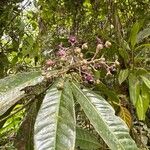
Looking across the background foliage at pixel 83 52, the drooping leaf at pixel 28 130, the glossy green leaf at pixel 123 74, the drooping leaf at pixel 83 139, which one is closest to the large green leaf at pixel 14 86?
the background foliage at pixel 83 52

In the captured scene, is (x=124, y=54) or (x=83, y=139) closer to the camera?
(x=83, y=139)

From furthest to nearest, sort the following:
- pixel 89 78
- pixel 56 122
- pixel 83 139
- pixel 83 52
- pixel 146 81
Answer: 1. pixel 83 52
2. pixel 146 81
3. pixel 83 139
4. pixel 89 78
5. pixel 56 122

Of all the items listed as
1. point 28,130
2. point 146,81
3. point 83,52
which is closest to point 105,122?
point 28,130

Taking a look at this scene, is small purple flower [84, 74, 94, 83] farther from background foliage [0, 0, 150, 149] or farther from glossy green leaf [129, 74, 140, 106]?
glossy green leaf [129, 74, 140, 106]

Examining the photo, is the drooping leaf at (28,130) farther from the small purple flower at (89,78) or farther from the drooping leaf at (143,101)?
the drooping leaf at (143,101)

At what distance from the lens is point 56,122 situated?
0.71m

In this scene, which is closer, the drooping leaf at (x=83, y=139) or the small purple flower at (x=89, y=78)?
the small purple flower at (x=89, y=78)

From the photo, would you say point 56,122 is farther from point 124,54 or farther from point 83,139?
point 124,54

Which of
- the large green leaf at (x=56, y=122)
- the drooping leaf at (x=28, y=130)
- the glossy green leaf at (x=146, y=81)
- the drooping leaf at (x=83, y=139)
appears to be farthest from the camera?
the glossy green leaf at (x=146, y=81)

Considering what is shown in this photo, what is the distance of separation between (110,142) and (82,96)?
12cm

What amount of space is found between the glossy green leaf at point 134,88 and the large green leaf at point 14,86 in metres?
0.50

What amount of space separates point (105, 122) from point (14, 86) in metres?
0.19

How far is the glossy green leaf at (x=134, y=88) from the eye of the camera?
4.13ft

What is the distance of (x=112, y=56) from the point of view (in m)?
1.55
